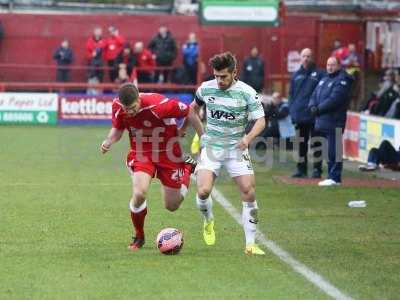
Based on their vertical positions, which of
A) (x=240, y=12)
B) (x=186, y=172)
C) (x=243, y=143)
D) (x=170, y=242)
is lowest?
(x=170, y=242)

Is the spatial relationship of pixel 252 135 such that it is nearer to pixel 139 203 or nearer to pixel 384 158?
pixel 139 203

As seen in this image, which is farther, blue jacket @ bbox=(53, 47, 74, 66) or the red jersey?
blue jacket @ bbox=(53, 47, 74, 66)

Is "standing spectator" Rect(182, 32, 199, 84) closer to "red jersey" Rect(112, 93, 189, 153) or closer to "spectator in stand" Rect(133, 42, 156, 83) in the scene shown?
"spectator in stand" Rect(133, 42, 156, 83)

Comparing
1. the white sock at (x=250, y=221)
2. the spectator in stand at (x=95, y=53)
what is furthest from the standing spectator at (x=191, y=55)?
the white sock at (x=250, y=221)

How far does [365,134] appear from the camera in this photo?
68.0ft

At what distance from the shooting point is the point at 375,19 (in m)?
28.8

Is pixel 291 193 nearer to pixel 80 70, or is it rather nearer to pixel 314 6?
pixel 80 70

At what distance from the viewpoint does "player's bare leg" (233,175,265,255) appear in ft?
35.0

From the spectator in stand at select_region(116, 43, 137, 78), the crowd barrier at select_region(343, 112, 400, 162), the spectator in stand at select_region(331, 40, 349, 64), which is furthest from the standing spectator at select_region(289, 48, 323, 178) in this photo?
the spectator in stand at select_region(116, 43, 137, 78)

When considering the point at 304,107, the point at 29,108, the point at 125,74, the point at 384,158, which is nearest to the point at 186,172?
the point at 304,107

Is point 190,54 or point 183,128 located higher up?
point 183,128

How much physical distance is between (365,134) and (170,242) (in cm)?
1074

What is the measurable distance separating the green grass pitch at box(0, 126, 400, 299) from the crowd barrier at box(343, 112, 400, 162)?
7.93ft

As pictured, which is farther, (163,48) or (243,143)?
(163,48)
